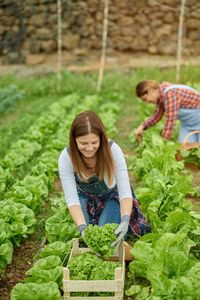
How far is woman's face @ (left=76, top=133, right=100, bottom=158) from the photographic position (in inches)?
160

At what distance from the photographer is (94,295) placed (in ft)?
12.5

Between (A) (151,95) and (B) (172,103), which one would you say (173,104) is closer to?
(B) (172,103)

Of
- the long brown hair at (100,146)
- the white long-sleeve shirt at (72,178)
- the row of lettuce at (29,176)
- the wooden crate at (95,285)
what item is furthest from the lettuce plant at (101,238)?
the row of lettuce at (29,176)

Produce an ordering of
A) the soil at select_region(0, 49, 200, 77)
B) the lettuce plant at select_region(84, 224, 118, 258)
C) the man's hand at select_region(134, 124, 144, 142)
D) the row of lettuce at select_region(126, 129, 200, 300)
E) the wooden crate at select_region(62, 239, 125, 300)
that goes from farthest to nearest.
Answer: the soil at select_region(0, 49, 200, 77) < the man's hand at select_region(134, 124, 144, 142) < the lettuce plant at select_region(84, 224, 118, 258) < the wooden crate at select_region(62, 239, 125, 300) < the row of lettuce at select_region(126, 129, 200, 300)

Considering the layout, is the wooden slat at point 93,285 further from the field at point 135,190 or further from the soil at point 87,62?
the soil at point 87,62

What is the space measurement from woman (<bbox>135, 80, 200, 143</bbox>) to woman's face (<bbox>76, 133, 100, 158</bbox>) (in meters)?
2.51

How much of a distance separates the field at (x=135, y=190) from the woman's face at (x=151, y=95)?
0.46 metres

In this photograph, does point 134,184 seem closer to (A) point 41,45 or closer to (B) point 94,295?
(B) point 94,295

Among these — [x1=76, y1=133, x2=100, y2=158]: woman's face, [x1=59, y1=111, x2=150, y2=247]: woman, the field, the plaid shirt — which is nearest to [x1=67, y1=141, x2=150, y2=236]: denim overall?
[x1=59, y1=111, x2=150, y2=247]: woman

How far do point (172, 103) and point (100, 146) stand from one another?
8.75 feet

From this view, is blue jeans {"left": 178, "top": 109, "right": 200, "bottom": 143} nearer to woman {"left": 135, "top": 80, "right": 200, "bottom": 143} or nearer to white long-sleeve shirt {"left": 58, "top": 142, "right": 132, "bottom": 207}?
woman {"left": 135, "top": 80, "right": 200, "bottom": 143}

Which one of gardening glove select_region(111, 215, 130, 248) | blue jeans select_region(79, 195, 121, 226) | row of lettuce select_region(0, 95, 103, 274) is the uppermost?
gardening glove select_region(111, 215, 130, 248)

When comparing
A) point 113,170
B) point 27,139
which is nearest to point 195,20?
point 27,139

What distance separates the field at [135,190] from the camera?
3719 mm
